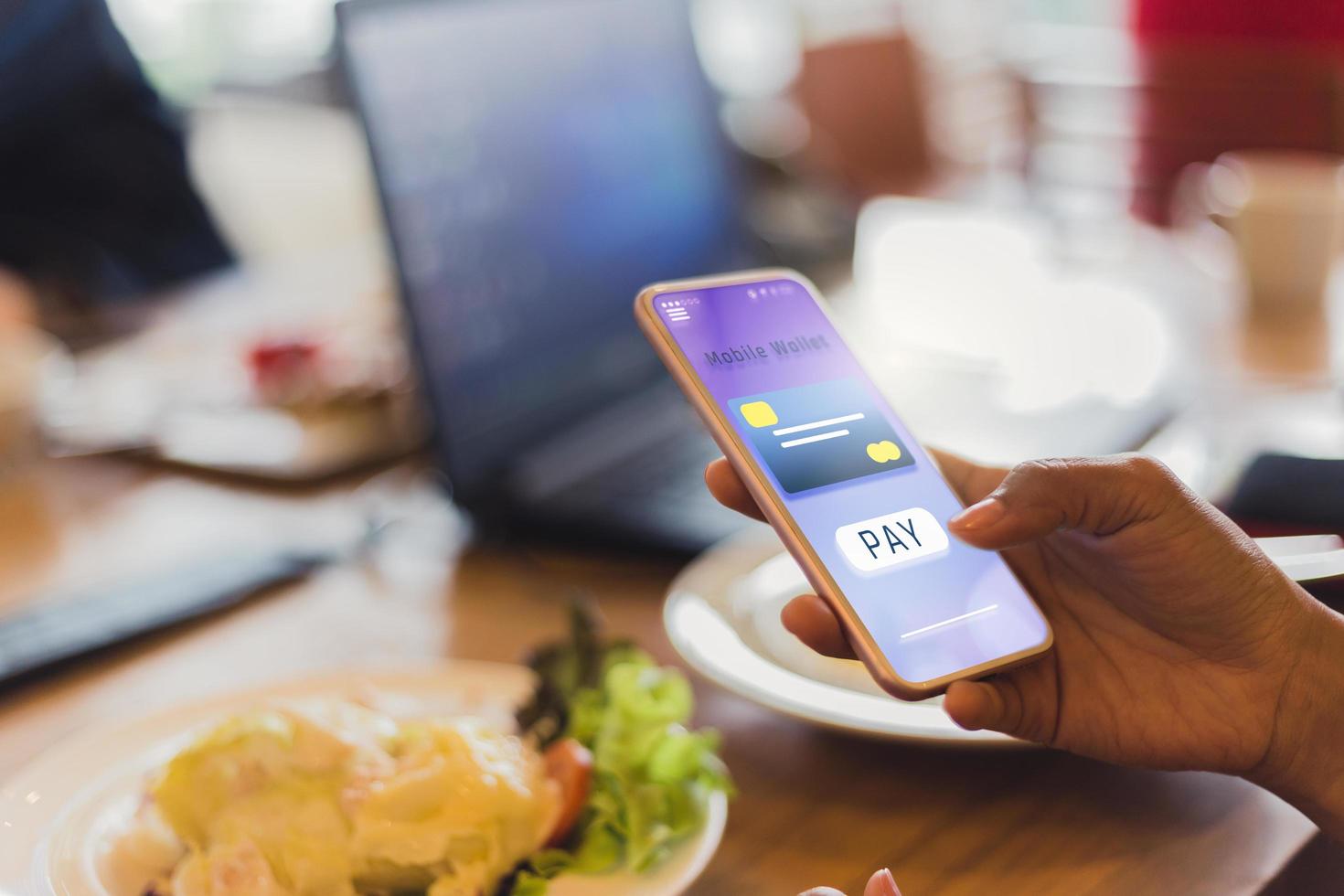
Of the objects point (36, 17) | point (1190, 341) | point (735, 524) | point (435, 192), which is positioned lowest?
point (1190, 341)

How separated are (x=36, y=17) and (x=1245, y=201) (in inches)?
61.9

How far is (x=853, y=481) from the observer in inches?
22.4

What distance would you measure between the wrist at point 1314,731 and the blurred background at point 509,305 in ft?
0.55

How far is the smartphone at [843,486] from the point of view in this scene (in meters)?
0.53

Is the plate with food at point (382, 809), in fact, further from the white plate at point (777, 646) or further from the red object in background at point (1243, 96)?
the red object in background at point (1243, 96)

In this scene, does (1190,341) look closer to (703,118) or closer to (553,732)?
(703,118)

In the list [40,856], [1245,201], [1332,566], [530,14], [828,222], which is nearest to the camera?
[40,856]

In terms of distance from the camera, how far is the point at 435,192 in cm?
86

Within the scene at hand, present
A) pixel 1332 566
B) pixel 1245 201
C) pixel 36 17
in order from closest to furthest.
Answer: pixel 1332 566
pixel 1245 201
pixel 36 17

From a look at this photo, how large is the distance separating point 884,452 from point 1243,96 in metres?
2.31

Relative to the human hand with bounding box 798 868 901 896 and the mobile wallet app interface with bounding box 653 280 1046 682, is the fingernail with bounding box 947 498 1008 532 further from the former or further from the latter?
the human hand with bounding box 798 868 901 896

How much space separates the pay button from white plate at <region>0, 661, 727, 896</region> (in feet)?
0.40

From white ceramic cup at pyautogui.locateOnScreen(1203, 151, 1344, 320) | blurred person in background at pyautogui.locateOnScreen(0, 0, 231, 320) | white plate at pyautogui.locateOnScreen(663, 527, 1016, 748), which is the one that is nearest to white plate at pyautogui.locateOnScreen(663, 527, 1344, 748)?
white plate at pyautogui.locateOnScreen(663, 527, 1016, 748)

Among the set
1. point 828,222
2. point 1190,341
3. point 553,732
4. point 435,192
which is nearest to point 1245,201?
point 1190,341
